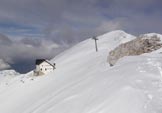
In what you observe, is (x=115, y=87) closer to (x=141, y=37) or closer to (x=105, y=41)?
(x=141, y=37)

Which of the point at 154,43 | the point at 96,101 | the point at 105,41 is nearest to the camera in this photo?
the point at 96,101

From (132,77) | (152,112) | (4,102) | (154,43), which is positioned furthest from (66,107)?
(4,102)

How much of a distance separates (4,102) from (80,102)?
204 ft

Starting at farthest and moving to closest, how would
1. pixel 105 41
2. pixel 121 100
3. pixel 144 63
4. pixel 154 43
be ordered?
→ pixel 105 41
pixel 154 43
pixel 144 63
pixel 121 100

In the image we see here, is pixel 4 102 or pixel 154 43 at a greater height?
pixel 154 43

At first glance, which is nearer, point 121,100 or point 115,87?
point 121,100

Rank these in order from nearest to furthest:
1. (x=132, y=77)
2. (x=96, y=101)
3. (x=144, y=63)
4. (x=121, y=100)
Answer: (x=121, y=100) < (x=96, y=101) < (x=132, y=77) < (x=144, y=63)

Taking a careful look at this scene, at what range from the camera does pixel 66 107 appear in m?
28.4

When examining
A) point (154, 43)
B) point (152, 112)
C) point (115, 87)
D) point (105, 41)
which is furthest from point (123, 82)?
point (105, 41)

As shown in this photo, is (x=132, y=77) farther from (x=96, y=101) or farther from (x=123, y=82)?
(x=96, y=101)

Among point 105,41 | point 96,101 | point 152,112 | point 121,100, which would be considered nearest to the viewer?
point 152,112

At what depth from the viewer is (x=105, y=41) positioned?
127m

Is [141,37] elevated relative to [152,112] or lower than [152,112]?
elevated

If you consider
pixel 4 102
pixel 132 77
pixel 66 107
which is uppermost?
pixel 132 77
